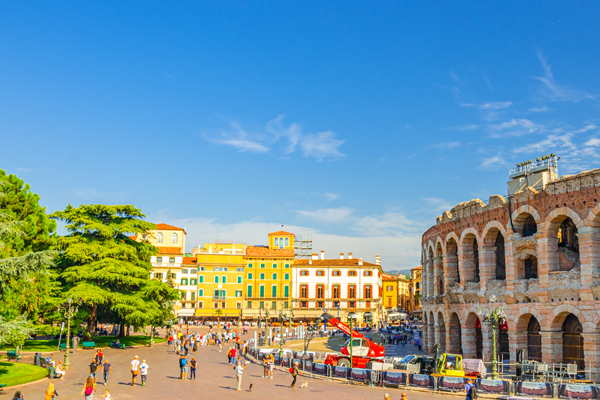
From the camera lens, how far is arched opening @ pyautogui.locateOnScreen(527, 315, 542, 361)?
3412cm

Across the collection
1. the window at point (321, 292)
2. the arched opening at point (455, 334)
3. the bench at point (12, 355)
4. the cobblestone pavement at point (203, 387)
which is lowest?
the cobblestone pavement at point (203, 387)

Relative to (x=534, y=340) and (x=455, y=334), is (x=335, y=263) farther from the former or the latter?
(x=534, y=340)

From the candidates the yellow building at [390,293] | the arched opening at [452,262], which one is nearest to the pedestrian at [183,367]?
the arched opening at [452,262]

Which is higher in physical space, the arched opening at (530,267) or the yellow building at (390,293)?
the arched opening at (530,267)

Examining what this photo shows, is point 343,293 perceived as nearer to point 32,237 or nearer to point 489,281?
point 489,281

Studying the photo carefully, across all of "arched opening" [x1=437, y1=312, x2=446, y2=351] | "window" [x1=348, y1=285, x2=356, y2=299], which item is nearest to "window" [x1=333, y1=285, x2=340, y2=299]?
"window" [x1=348, y1=285, x2=356, y2=299]

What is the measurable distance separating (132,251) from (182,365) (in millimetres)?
25212

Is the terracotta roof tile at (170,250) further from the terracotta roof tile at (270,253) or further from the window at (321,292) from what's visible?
the window at (321,292)

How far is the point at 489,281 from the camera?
3734 centimetres

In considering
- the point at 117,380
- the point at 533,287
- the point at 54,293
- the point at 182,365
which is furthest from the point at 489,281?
the point at 54,293

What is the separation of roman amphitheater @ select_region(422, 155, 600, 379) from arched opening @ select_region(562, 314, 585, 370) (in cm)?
6

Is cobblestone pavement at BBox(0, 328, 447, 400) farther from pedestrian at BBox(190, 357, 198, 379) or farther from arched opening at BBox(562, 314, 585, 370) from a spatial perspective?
arched opening at BBox(562, 314, 585, 370)

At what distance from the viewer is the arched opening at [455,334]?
139 ft

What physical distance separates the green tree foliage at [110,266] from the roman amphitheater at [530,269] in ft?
85.6
